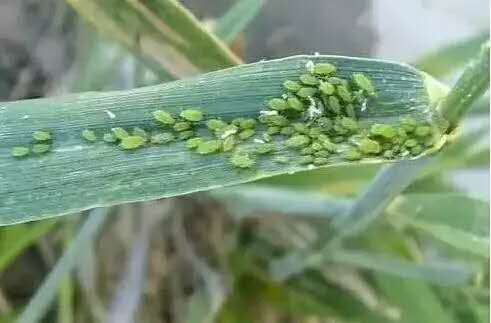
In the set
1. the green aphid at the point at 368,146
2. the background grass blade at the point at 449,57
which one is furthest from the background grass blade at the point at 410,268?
the green aphid at the point at 368,146

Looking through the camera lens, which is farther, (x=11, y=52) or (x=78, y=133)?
(x=11, y=52)

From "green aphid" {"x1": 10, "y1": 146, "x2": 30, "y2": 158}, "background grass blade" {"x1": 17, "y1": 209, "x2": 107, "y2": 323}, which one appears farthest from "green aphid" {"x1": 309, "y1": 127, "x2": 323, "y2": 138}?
"background grass blade" {"x1": 17, "y1": 209, "x2": 107, "y2": 323}

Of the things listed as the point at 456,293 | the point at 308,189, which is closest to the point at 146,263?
the point at 308,189

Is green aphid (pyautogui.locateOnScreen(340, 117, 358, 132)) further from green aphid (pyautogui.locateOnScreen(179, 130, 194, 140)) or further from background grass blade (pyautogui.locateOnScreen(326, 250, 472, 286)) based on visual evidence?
background grass blade (pyautogui.locateOnScreen(326, 250, 472, 286))

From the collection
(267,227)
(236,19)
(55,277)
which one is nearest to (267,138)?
(236,19)

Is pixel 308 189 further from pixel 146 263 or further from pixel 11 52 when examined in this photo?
pixel 11 52

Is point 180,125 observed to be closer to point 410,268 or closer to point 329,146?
point 329,146
